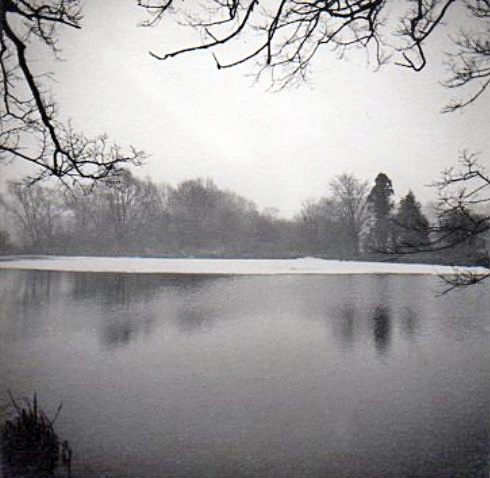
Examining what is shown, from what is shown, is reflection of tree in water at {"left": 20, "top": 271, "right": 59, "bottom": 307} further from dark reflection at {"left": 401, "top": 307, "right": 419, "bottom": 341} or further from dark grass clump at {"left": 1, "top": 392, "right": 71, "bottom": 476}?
dark reflection at {"left": 401, "top": 307, "right": 419, "bottom": 341}

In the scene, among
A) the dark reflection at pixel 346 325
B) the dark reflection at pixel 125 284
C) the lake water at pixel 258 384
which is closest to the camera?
the lake water at pixel 258 384

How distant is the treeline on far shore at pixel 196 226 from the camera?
8.76 ft

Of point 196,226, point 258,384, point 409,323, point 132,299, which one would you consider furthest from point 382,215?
point 196,226

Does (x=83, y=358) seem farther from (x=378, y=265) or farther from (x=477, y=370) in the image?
(x=378, y=265)

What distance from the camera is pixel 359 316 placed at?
684cm

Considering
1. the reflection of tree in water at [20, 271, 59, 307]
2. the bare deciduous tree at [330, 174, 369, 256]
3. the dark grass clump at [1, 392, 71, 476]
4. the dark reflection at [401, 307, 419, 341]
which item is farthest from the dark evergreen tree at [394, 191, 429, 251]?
the bare deciduous tree at [330, 174, 369, 256]

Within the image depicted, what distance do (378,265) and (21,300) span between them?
45.1 ft

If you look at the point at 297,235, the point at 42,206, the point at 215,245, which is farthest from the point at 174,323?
the point at 297,235

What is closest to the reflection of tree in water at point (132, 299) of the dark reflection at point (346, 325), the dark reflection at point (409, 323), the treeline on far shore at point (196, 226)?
the treeline on far shore at point (196, 226)

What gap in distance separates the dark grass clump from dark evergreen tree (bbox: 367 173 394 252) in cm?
237

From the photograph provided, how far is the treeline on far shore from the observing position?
2.67 m

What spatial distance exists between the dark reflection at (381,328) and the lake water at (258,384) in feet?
0.11

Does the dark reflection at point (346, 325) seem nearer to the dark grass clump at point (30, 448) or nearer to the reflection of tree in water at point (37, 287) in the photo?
the dark grass clump at point (30, 448)

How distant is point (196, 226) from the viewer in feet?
40.2
